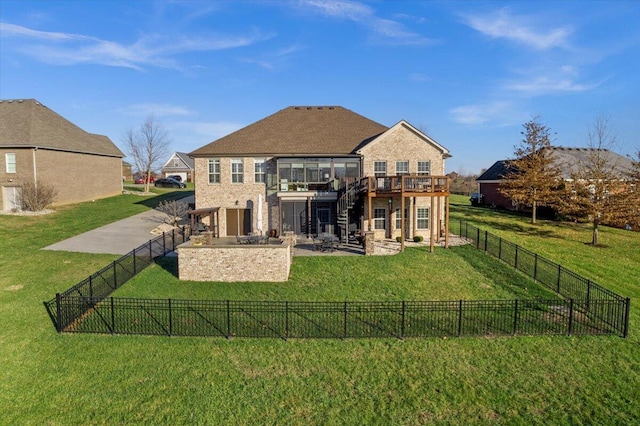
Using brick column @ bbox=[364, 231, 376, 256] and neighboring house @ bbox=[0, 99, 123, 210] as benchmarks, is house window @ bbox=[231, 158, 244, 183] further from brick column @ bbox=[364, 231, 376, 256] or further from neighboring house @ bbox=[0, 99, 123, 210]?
neighboring house @ bbox=[0, 99, 123, 210]

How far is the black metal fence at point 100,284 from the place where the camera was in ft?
37.4

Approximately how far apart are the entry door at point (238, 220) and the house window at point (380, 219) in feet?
27.8

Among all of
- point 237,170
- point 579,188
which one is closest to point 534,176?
point 579,188

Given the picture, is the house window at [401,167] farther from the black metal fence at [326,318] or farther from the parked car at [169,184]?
the parked car at [169,184]

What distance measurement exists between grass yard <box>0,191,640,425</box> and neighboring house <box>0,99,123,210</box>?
70.0 ft

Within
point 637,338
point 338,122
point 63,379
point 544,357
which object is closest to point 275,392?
point 63,379

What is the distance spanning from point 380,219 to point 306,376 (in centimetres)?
1567

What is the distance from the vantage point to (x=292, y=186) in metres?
23.4

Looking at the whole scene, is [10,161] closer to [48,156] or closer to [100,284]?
[48,156]

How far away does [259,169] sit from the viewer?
2436cm

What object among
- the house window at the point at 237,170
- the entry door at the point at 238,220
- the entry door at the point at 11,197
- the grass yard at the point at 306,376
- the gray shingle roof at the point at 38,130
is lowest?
the grass yard at the point at 306,376

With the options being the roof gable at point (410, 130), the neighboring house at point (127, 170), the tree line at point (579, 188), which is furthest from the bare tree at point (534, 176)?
the neighboring house at point (127, 170)

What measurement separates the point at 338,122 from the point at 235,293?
17144mm

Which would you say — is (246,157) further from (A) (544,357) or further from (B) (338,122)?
(A) (544,357)
